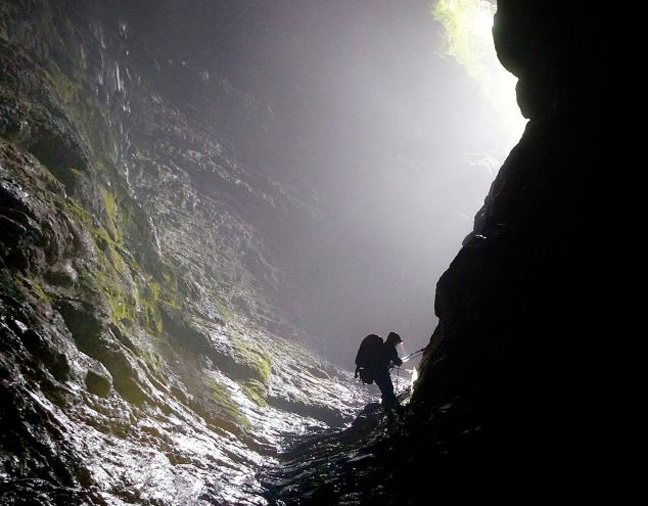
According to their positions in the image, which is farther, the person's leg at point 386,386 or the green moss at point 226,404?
the green moss at point 226,404

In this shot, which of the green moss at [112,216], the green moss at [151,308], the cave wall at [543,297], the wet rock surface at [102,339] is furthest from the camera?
the green moss at [112,216]

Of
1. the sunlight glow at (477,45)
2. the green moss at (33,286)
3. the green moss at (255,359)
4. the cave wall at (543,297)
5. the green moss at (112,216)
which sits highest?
the sunlight glow at (477,45)

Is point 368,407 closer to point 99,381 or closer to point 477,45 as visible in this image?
point 99,381

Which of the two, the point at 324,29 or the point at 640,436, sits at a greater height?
the point at 324,29

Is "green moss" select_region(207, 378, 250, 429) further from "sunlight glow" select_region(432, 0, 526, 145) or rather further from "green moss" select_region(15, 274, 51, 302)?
"sunlight glow" select_region(432, 0, 526, 145)

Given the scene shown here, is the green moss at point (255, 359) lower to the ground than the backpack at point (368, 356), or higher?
higher

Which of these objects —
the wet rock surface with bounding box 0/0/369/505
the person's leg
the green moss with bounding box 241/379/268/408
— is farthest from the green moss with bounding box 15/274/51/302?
the green moss with bounding box 241/379/268/408

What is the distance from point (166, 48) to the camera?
185 ft

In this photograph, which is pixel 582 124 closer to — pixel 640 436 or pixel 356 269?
pixel 640 436

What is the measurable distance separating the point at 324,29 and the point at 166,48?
24.2 m

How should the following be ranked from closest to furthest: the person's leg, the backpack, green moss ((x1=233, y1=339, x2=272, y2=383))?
the person's leg < the backpack < green moss ((x1=233, y1=339, x2=272, y2=383))

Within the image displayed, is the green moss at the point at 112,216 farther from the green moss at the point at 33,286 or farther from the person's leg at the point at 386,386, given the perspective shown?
the person's leg at the point at 386,386

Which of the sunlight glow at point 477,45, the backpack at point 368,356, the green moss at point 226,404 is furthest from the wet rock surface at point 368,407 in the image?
the sunlight glow at point 477,45

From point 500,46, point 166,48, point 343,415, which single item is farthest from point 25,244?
point 166,48
